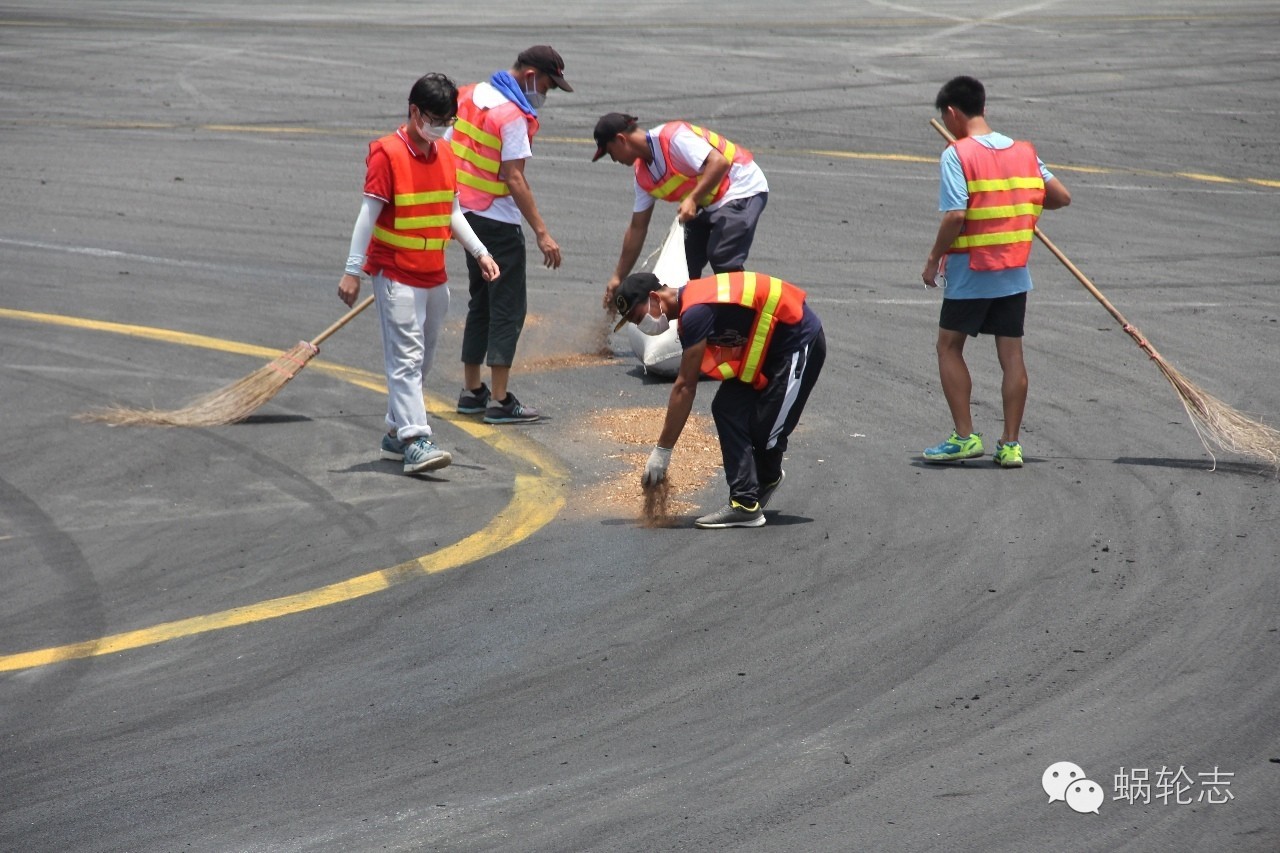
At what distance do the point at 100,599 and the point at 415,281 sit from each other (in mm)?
2645

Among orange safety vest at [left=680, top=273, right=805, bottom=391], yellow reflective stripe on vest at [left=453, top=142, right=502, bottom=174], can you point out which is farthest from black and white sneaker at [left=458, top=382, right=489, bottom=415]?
orange safety vest at [left=680, top=273, right=805, bottom=391]

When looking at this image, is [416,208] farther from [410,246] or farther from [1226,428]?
[1226,428]

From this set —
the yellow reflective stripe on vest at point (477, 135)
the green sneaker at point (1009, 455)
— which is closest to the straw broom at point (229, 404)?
the yellow reflective stripe on vest at point (477, 135)

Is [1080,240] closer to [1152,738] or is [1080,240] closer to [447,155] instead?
[447,155]

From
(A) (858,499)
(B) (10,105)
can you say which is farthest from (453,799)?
(B) (10,105)

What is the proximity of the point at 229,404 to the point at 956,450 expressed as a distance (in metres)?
4.17

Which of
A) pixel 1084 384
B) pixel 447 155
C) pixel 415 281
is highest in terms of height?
pixel 447 155

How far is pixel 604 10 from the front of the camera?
25891 mm

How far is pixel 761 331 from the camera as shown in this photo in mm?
7246

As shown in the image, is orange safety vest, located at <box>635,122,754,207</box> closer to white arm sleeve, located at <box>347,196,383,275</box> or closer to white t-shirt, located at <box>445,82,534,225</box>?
white t-shirt, located at <box>445,82,534,225</box>

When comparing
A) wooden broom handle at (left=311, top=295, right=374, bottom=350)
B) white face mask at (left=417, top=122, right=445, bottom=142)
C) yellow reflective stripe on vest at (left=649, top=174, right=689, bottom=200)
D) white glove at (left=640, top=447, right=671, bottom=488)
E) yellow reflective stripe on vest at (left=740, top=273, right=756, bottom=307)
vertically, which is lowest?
white glove at (left=640, top=447, right=671, bottom=488)

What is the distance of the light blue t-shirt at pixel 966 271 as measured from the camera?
8203 millimetres

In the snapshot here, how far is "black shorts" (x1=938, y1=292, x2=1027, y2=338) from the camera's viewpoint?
27.8 feet

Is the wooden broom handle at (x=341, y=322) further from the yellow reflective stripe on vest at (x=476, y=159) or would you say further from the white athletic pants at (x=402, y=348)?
the yellow reflective stripe on vest at (x=476, y=159)
